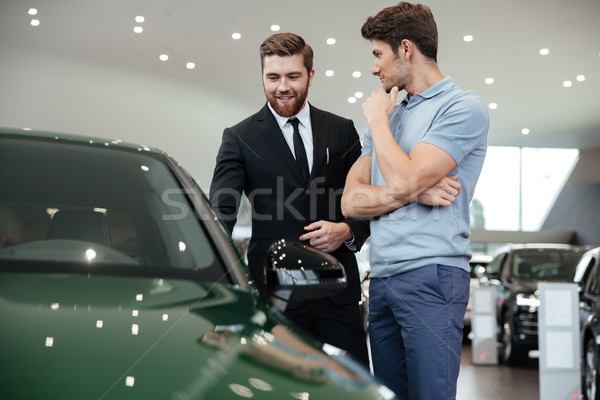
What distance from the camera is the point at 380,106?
245 centimetres

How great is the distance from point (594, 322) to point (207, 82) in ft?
32.2

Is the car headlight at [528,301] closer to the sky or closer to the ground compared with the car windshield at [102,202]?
closer to the ground

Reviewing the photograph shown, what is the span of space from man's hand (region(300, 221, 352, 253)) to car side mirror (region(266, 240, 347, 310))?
75 centimetres

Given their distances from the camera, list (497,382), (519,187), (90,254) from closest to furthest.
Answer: (90,254)
(497,382)
(519,187)

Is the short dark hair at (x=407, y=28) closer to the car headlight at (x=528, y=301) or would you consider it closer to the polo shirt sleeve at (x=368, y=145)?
A: the polo shirt sleeve at (x=368, y=145)

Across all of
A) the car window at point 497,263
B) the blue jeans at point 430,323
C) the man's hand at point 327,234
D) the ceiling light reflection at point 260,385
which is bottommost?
the car window at point 497,263

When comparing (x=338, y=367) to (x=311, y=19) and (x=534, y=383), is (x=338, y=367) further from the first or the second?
(x=311, y=19)

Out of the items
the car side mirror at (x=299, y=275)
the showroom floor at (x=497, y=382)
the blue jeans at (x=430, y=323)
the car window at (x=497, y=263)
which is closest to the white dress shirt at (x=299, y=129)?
the blue jeans at (x=430, y=323)

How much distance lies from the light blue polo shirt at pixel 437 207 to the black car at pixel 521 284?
7.31 meters

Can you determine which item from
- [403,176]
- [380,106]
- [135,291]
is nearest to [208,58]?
[380,106]

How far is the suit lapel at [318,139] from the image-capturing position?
2.93m

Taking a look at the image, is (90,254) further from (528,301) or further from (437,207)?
(528,301)

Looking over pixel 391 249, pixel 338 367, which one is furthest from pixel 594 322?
pixel 338 367

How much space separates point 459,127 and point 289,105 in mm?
851
